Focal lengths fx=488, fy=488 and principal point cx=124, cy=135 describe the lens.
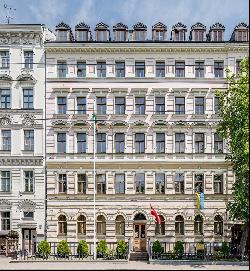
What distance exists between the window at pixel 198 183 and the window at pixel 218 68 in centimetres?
807

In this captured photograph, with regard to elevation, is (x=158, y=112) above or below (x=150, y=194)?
above

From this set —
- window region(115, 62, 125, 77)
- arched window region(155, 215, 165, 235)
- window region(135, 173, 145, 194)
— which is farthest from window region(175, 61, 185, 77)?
arched window region(155, 215, 165, 235)

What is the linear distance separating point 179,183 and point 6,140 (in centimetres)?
1399

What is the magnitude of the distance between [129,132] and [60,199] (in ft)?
24.6

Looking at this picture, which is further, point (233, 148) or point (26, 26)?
point (26, 26)

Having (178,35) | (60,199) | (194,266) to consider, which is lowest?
(194,266)

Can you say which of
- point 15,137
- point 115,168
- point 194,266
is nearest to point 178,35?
point 115,168

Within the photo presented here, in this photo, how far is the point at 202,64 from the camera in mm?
38438

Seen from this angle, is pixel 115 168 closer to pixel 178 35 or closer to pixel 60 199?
pixel 60 199

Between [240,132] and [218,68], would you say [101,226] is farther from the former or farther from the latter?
[218,68]

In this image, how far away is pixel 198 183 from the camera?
38281mm

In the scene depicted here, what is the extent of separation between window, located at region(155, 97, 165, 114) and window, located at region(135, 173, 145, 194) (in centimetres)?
514

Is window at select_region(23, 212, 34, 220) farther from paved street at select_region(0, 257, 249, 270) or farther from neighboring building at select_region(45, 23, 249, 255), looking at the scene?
paved street at select_region(0, 257, 249, 270)

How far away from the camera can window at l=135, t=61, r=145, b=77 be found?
3850 centimetres
